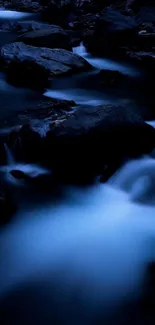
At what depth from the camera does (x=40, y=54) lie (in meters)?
9.30

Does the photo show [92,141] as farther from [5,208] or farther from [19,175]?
[5,208]

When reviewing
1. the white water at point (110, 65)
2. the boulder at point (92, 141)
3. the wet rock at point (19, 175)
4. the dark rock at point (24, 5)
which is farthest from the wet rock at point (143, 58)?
the dark rock at point (24, 5)

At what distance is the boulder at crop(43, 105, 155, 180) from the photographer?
4980 millimetres

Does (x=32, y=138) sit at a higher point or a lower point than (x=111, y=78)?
lower

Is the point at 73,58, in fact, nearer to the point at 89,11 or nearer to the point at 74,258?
the point at 74,258

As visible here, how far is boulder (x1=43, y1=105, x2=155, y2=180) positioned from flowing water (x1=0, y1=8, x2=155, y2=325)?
0.24 metres

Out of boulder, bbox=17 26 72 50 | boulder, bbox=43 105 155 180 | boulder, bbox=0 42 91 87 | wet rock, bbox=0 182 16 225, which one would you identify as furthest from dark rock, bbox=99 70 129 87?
wet rock, bbox=0 182 16 225

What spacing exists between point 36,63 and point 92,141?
4598 mm

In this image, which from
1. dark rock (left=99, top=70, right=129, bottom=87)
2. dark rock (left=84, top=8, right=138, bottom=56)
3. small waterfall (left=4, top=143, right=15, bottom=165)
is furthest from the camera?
dark rock (left=84, top=8, right=138, bottom=56)

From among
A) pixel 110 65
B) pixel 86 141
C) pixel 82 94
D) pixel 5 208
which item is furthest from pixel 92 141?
pixel 110 65

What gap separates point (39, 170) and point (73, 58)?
5.45 metres

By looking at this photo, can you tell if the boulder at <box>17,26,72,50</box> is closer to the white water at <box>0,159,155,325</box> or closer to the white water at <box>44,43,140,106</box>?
the white water at <box>44,43,140,106</box>

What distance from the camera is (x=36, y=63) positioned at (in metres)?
8.95

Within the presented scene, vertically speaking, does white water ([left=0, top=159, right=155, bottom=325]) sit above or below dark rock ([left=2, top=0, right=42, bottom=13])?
below
